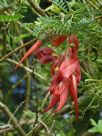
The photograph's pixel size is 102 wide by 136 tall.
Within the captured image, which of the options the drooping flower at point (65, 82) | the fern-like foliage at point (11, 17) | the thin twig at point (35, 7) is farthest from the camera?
the thin twig at point (35, 7)

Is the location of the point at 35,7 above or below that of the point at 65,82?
above

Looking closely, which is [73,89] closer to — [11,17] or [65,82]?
[65,82]

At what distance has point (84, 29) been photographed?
3.55ft

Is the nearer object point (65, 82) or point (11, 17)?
point (65, 82)

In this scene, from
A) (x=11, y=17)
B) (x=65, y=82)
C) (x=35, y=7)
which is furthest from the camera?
(x=35, y=7)

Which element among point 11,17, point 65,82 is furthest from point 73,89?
point 11,17

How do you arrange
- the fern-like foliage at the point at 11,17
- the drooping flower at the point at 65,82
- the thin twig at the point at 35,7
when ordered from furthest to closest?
the thin twig at the point at 35,7, the fern-like foliage at the point at 11,17, the drooping flower at the point at 65,82

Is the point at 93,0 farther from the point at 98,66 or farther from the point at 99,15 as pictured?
the point at 98,66

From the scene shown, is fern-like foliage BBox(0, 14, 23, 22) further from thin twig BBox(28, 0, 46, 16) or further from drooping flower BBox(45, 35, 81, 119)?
thin twig BBox(28, 0, 46, 16)

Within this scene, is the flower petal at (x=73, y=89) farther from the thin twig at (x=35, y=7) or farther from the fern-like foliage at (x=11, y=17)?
the thin twig at (x=35, y=7)

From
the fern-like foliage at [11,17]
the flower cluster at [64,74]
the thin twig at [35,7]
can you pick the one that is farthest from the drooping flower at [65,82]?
the thin twig at [35,7]

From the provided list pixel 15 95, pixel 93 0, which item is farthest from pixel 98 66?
pixel 15 95

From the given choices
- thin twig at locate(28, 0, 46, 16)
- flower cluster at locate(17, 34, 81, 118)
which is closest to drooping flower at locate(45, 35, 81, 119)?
flower cluster at locate(17, 34, 81, 118)

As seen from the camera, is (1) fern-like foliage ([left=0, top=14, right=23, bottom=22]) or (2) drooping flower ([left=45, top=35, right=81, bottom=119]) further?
(1) fern-like foliage ([left=0, top=14, right=23, bottom=22])
